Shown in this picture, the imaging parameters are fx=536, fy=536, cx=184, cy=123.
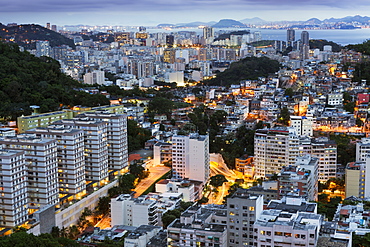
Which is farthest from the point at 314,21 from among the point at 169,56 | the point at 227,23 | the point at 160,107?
the point at 160,107

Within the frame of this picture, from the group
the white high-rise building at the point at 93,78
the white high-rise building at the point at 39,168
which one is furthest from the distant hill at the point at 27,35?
the white high-rise building at the point at 39,168

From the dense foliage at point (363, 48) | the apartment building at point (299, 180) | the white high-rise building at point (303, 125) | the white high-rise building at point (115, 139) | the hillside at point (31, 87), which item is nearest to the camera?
the apartment building at point (299, 180)

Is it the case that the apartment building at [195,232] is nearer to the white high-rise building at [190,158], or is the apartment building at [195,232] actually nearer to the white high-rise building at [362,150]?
the white high-rise building at [190,158]

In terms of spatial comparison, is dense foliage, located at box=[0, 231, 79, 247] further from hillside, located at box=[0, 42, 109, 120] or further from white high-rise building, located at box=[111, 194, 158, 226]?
hillside, located at box=[0, 42, 109, 120]

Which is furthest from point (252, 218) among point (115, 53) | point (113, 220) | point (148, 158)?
point (115, 53)

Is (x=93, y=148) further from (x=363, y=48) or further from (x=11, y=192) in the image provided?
(x=363, y=48)

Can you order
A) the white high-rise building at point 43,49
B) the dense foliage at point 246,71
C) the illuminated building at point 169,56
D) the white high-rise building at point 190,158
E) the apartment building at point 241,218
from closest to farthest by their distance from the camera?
1. the apartment building at point 241,218
2. the white high-rise building at point 190,158
3. the dense foliage at point 246,71
4. the white high-rise building at point 43,49
5. the illuminated building at point 169,56

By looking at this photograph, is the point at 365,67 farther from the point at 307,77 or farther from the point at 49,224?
the point at 49,224
